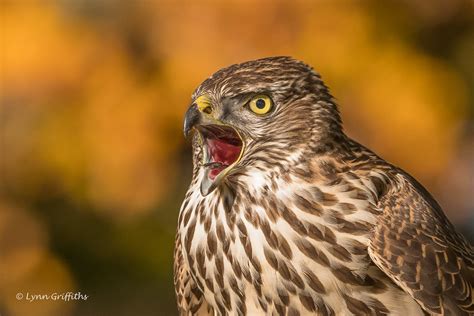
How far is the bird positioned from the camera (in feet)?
10.1

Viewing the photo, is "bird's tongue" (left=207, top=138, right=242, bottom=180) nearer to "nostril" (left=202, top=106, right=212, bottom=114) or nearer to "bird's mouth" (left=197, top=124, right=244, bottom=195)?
"bird's mouth" (left=197, top=124, right=244, bottom=195)

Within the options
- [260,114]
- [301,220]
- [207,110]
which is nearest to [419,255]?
[301,220]

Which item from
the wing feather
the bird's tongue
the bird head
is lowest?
the wing feather

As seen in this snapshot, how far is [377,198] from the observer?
316 cm

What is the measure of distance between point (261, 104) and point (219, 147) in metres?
0.23

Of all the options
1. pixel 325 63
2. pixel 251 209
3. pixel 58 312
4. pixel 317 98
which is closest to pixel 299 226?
pixel 251 209

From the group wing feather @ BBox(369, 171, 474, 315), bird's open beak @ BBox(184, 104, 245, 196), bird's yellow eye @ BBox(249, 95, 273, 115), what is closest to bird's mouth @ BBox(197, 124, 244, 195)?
bird's open beak @ BBox(184, 104, 245, 196)

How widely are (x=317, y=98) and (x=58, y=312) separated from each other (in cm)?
287

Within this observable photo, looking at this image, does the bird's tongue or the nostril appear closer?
the nostril

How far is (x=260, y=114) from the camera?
3133mm

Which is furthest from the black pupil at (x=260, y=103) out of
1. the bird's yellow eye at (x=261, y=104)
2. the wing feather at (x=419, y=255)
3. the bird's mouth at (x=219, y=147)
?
the wing feather at (x=419, y=255)

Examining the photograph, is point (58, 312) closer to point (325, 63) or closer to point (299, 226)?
point (325, 63)

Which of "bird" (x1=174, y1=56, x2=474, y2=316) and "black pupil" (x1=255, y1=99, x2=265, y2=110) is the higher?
"black pupil" (x1=255, y1=99, x2=265, y2=110)

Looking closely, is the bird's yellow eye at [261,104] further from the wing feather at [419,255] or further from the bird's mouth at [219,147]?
the wing feather at [419,255]
